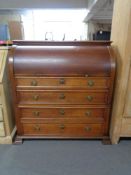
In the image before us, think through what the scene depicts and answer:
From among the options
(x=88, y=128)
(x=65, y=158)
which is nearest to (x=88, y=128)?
(x=88, y=128)

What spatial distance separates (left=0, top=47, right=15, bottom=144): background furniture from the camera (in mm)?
1650

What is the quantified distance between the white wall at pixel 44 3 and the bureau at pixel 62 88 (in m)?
4.40

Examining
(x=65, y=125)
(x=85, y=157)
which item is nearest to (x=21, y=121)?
(x=65, y=125)

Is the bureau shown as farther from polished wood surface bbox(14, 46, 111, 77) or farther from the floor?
the floor

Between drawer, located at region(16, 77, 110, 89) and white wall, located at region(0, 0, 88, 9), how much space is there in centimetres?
465

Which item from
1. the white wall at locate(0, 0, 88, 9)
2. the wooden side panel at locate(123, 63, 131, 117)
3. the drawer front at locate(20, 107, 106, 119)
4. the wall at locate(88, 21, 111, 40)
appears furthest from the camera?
the wall at locate(88, 21, 111, 40)

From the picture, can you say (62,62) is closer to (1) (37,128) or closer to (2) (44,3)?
(1) (37,128)

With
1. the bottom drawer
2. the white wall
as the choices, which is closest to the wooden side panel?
the bottom drawer

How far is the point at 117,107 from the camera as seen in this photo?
5.56ft

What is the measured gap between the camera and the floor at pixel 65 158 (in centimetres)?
148

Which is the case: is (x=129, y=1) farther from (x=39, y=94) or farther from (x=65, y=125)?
(x=65, y=125)

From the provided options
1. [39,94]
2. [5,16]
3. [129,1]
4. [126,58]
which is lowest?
[39,94]

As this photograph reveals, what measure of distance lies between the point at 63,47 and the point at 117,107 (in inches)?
33.9

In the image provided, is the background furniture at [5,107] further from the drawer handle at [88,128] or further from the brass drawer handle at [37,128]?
the drawer handle at [88,128]
